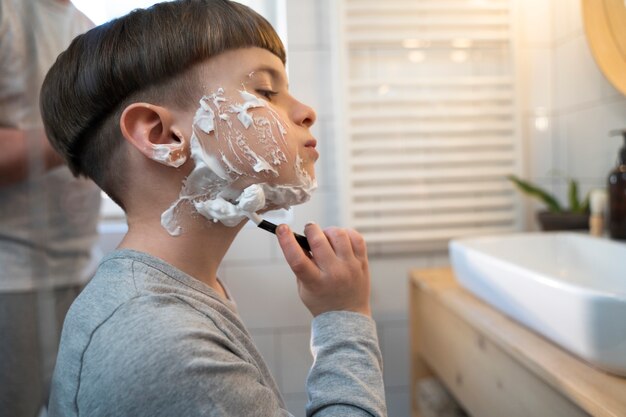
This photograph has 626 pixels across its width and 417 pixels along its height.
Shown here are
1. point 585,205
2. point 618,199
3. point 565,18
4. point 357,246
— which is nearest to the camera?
point 357,246

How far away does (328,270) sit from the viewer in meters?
0.64

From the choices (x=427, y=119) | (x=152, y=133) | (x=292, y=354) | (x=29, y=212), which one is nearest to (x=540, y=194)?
(x=427, y=119)

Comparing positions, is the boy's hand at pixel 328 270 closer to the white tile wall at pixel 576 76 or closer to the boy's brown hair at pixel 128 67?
the boy's brown hair at pixel 128 67

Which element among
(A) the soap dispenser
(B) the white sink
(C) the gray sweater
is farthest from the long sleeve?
(A) the soap dispenser

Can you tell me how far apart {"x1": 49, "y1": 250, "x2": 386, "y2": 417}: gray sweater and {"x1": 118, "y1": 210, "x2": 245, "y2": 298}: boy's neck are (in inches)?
1.2

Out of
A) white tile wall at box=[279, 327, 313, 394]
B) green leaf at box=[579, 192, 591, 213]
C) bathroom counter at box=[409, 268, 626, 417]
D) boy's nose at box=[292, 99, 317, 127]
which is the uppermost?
boy's nose at box=[292, 99, 317, 127]

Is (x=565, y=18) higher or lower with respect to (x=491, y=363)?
higher

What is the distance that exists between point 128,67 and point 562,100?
133cm

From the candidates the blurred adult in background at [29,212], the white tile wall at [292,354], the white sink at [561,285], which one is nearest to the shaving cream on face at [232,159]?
the blurred adult in background at [29,212]

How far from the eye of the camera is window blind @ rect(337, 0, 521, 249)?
140 cm

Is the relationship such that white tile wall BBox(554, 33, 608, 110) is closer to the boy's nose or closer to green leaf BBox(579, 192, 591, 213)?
green leaf BBox(579, 192, 591, 213)

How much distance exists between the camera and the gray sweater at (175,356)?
0.45m

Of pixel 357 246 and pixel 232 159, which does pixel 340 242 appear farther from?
pixel 232 159

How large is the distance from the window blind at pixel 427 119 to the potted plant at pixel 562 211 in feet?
0.30
